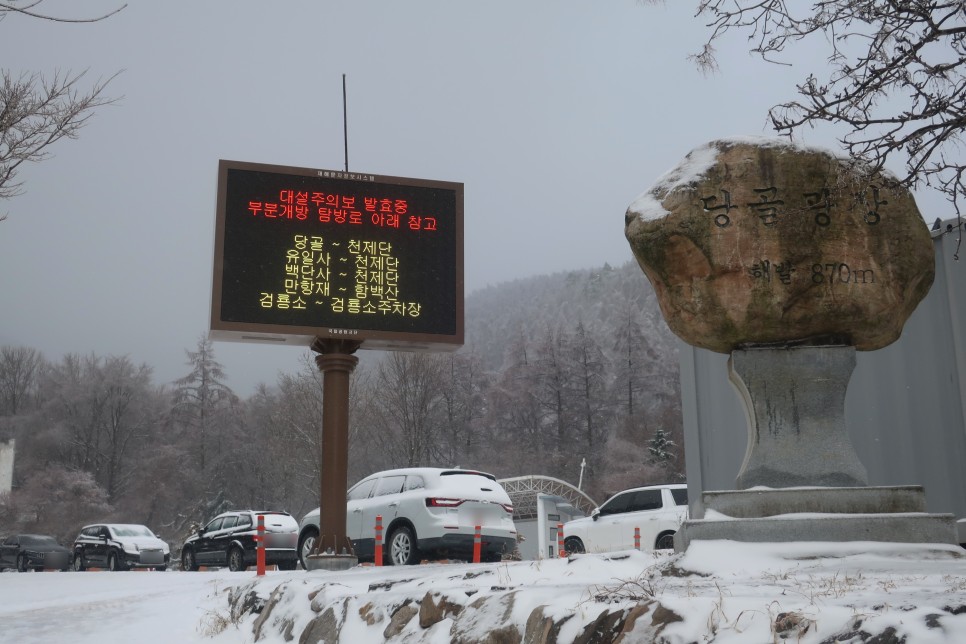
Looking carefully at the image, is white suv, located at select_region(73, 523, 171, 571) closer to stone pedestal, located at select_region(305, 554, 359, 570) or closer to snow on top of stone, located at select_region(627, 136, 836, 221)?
stone pedestal, located at select_region(305, 554, 359, 570)

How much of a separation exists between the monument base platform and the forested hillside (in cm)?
4298

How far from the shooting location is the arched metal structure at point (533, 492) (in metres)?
40.3

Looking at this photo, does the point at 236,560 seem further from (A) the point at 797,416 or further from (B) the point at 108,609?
(A) the point at 797,416

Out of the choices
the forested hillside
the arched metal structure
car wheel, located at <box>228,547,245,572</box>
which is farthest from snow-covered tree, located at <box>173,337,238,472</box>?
car wheel, located at <box>228,547,245,572</box>

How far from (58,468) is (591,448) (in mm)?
32070

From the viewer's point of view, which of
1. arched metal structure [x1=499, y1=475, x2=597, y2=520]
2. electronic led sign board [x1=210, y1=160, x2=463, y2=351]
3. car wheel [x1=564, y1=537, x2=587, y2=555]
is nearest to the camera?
electronic led sign board [x1=210, y1=160, x2=463, y2=351]

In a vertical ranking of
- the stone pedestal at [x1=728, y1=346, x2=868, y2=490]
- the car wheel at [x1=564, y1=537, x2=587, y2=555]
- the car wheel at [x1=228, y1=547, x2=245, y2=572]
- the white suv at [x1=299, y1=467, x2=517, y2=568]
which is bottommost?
the car wheel at [x1=228, y1=547, x2=245, y2=572]

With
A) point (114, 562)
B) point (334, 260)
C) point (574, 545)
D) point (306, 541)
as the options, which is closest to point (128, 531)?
point (114, 562)

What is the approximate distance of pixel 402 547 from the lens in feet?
45.6

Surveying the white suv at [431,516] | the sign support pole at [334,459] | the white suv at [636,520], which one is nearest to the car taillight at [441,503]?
the white suv at [431,516]

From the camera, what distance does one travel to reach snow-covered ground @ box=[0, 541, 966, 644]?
3936 millimetres

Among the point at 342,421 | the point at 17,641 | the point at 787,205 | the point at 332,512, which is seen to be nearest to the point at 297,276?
the point at 342,421

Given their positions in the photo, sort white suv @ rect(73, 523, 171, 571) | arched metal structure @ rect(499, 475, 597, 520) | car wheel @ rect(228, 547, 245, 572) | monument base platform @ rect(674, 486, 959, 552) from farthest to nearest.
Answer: arched metal structure @ rect(499, 475, 597, 520), white suv @ rect(73, 523, 171, 571), car wheel @ rect(228, 547, 245, 572), monument base platform @ rect(674, 486, 959, 552)

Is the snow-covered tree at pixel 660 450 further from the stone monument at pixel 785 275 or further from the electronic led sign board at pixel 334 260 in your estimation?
the stone monument at pixel 785 275
